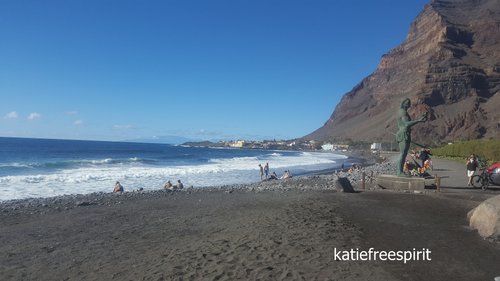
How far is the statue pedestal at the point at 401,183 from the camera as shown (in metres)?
16.9

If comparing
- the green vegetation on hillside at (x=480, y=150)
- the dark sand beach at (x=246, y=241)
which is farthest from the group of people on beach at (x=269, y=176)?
the dark sand beach at (x=246, y=241)

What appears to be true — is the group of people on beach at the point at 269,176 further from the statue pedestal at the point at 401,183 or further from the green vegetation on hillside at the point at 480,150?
the green vegetation on hillside at the point at 480,150

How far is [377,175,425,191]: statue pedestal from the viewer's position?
55.3 ft

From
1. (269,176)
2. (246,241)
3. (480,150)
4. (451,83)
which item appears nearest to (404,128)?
(246,241)

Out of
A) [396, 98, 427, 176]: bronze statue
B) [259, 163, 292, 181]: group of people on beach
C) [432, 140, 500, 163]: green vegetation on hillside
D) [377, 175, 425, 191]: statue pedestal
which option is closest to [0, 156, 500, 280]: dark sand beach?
[377, 175, 425, 191]: statue pedestal

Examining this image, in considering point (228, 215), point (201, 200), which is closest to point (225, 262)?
point (228, 215)

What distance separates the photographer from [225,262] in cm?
689

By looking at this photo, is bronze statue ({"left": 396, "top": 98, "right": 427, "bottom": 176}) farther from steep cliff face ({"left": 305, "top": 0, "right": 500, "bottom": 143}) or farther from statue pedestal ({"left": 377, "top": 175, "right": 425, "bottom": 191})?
steep cliff face ({"left": 305, "top": 0, "right": 500, "bottom": 143})

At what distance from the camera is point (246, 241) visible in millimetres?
8250

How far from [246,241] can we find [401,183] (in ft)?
36.8

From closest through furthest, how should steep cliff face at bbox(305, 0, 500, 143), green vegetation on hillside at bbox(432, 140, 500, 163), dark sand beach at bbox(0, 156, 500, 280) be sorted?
dark sand beach at bbox(0, 156, 500, 280) < green vegetation on hillside at bbox(432, 140, 500, 163) < steep cliff face at bbox(305, 0, 500, 143)

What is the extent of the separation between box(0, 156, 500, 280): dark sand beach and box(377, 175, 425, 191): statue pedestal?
2.80m

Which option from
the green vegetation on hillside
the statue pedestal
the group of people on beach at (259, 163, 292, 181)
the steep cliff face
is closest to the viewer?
the statue pedestal

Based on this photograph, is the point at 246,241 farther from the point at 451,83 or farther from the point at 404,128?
the point at 451,83
